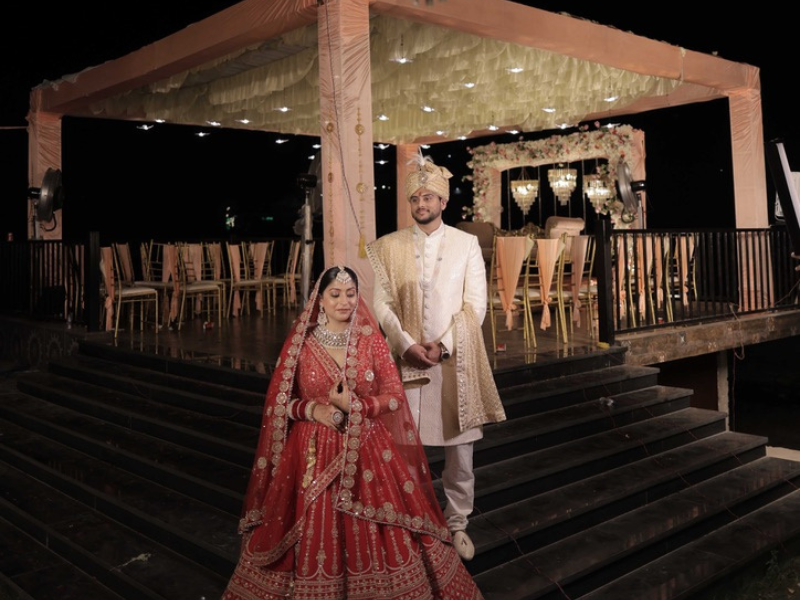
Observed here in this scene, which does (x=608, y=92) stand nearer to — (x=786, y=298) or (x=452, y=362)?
(x=786, y=298)

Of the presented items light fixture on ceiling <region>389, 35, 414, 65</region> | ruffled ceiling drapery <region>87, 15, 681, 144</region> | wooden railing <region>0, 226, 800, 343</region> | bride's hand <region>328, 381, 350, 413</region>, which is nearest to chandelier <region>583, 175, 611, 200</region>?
ruffled ceiling drapery <region>87, 15, 681, 144</region>

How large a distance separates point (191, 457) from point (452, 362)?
6.78 feet

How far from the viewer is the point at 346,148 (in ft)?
16.9

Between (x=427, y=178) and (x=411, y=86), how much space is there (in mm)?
6136

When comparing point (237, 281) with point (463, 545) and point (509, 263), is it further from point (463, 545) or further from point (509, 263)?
point (463, 545)

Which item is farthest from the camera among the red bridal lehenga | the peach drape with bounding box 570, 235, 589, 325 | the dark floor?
the peach drape with bounding box 570, 235, 589, 325

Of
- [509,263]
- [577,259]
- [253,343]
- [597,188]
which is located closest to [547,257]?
[509,263]

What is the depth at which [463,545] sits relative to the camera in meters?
3.23

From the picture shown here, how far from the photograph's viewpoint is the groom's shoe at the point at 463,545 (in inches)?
127

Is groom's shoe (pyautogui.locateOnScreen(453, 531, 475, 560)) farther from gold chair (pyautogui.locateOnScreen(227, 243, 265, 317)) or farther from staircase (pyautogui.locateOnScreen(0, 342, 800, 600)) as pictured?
gold chair (pyautogui.locateOnScreen(227, 243, 265, 317))

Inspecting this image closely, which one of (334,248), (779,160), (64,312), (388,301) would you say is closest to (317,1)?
(334,248)

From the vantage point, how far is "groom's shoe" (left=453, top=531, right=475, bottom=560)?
Result: 322 cm

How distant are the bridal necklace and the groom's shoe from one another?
1111 mm

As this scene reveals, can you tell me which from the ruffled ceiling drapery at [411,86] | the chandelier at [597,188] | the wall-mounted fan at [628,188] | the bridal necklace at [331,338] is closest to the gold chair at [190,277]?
the ruffled ceiling drapery at [411,86]
